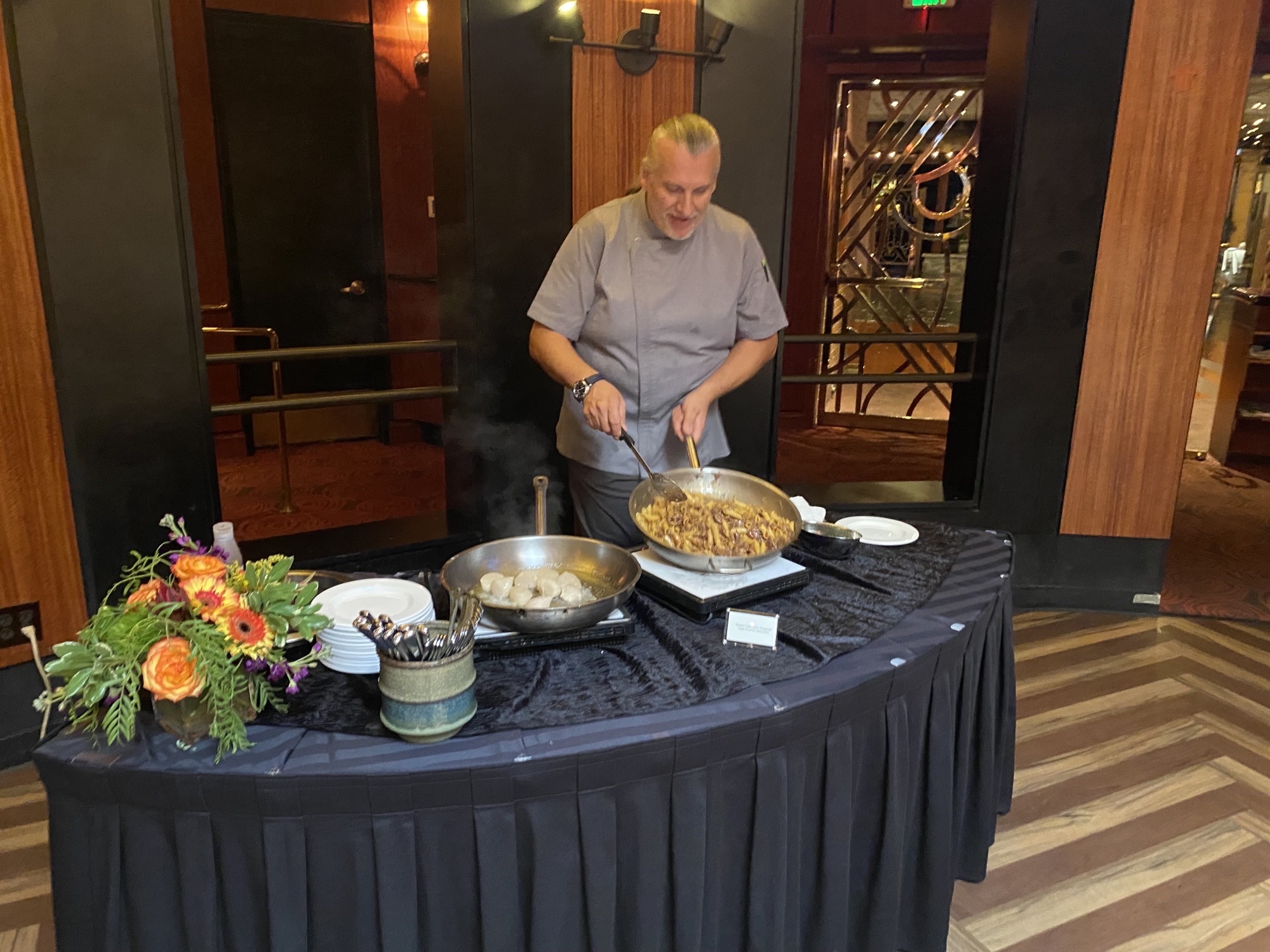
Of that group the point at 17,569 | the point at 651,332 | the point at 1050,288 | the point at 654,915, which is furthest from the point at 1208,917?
the point at 17,569

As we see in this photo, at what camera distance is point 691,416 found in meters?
2.00

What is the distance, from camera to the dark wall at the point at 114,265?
224cm

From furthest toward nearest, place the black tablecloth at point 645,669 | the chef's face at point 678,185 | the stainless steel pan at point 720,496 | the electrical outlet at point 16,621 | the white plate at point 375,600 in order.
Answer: the electrical outlet at point 16,621, the chef's face at point 678,185, the stainless steel pan at point 720,496, the white plate at point 375,600, the black tablecloth at point 645,669

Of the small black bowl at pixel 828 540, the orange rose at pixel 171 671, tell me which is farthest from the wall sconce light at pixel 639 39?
the orange rose at pixel 171 671

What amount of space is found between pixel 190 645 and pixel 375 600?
14.5 inches

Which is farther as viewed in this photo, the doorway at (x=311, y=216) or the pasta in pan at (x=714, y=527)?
the doorway at (x=311, y=216)

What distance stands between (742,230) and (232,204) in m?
3.85

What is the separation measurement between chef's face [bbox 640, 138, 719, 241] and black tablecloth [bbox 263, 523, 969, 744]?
0.86 m

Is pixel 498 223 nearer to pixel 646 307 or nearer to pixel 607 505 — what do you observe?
pixel 646 307

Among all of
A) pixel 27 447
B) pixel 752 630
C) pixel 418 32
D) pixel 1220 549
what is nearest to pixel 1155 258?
pixel 1220 549

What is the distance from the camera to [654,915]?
4.19 ft

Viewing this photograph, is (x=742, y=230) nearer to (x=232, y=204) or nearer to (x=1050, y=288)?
(x=1050, y=288)

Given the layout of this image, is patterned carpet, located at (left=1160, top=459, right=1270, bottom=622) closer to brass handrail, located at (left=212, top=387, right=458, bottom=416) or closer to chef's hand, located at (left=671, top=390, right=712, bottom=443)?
chef's hand, located at (left=671, top=390, right=712, bottom=443)

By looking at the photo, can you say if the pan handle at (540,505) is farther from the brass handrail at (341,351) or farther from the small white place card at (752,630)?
the brass handrail at (341,351)
